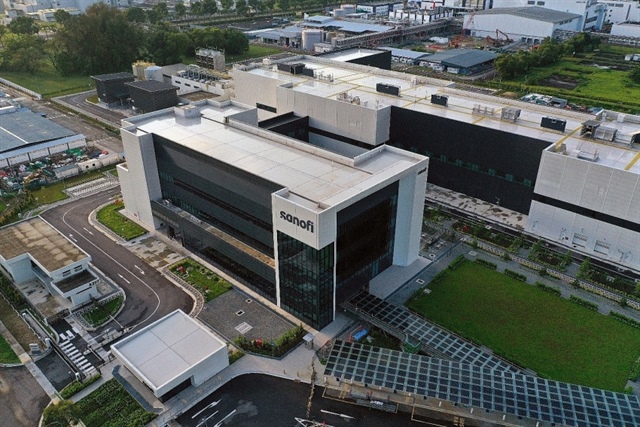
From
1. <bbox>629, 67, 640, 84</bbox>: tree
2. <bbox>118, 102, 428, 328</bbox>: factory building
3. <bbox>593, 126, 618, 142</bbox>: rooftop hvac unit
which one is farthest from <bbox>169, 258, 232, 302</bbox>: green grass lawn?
<bbox>629, 67, 640, 84</bbox>: tree

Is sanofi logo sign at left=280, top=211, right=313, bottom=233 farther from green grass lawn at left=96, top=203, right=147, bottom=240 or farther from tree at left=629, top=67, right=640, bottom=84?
tree at left=629, top=67, right=640, bottom=84

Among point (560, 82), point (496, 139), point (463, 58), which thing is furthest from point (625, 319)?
point (463, 58)

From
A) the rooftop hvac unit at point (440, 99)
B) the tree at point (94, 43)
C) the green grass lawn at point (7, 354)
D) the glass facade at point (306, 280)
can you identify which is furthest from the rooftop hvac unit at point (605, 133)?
the tree at point (94, 43)

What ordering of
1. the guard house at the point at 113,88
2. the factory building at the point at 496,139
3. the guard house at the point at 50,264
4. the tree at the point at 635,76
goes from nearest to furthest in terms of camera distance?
the guard house at the point at 50,264, the factory building at the point at 496,139, the guard house at the point at 113,88, the tree at the point at 635,76

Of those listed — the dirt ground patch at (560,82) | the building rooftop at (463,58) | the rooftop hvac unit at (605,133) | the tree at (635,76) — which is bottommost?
the dirt ground patch at (560,82)

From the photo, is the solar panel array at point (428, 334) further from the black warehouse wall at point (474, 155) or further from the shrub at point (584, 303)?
the black warehouse wall at point (474, 155)

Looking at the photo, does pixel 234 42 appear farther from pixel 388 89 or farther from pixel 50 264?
pixel 50 264

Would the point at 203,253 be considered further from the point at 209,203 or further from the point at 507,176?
the point at 507,176
